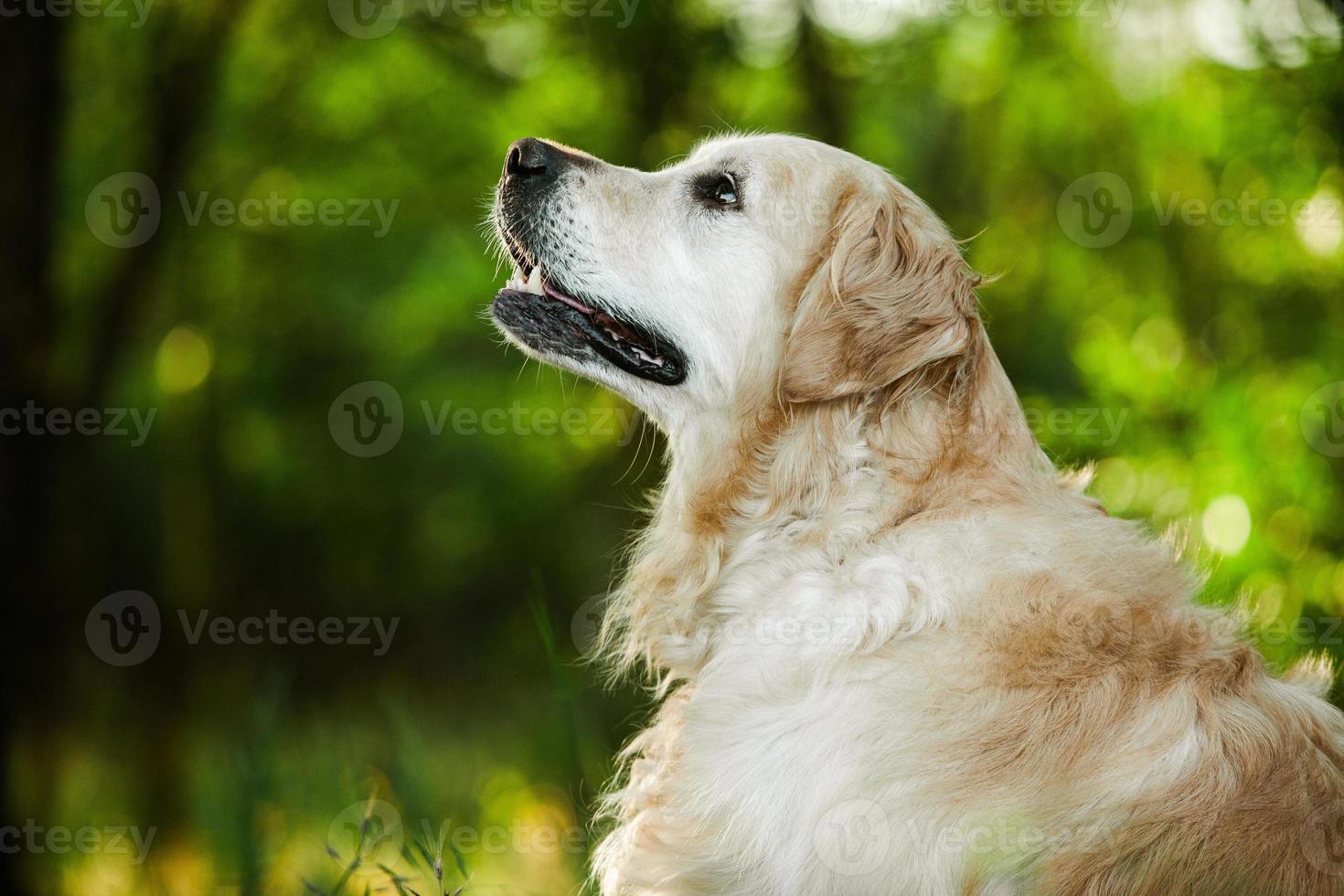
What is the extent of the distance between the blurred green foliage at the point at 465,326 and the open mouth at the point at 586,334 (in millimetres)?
1575

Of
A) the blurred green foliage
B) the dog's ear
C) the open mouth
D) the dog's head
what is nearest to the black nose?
the dog's head

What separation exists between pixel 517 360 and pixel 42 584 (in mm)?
5225

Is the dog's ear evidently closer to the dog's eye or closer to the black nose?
the dog's eye

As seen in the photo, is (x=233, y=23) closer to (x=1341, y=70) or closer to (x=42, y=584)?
(x=42, y=584)

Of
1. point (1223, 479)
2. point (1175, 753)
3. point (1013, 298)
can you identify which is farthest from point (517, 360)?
point (1175, 753)

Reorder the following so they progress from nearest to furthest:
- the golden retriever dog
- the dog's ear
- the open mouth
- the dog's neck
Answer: the golden retriever dog < the dog's neck < the dog's ear < the open mouth

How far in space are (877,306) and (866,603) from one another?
95cm

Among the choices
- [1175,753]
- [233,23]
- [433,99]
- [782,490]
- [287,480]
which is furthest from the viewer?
[287,480]

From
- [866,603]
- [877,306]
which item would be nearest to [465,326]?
[877,306]

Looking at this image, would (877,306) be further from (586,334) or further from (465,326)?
(465,326)

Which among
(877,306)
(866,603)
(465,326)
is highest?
(877,306)

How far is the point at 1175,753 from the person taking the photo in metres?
2.63

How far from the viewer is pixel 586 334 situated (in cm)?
374

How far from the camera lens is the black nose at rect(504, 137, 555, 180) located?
150 inches
